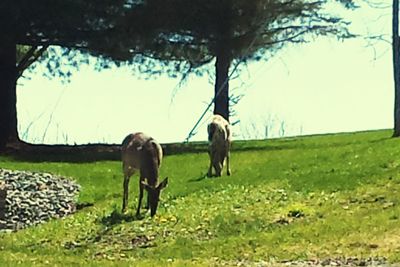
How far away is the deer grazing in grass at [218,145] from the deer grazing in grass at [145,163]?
4546 millimetres

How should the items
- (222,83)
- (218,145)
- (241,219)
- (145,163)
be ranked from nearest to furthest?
1. (241,219)
2. (145,163)
3. (218,145)
4. (222,83)

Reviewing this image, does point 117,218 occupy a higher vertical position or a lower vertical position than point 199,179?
lower

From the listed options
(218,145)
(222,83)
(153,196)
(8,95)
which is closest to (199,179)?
(218,145)

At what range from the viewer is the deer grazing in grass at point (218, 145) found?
26500 millimetres

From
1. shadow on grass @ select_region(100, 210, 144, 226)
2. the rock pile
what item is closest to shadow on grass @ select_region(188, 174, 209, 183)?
the rock pile

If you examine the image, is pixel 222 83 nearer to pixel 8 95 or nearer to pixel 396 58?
pixel 396 58

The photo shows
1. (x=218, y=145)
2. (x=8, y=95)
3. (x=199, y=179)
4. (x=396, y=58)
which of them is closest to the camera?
(x=199, y=179)

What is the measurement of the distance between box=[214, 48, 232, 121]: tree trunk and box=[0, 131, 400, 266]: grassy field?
966cm

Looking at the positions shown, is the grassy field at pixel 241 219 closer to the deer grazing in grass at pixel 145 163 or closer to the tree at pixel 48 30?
the deer grazing in grass at pixel 145 163

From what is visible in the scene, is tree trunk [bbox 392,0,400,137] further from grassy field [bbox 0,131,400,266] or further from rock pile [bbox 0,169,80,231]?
rock pile [bbox 0,169,80,231]

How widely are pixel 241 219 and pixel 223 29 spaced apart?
18928 millimetres

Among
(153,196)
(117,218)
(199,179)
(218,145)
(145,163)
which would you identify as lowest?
(117,218)

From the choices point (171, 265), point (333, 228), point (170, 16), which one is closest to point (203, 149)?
point (170, 16)

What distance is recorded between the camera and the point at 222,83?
3916cm
